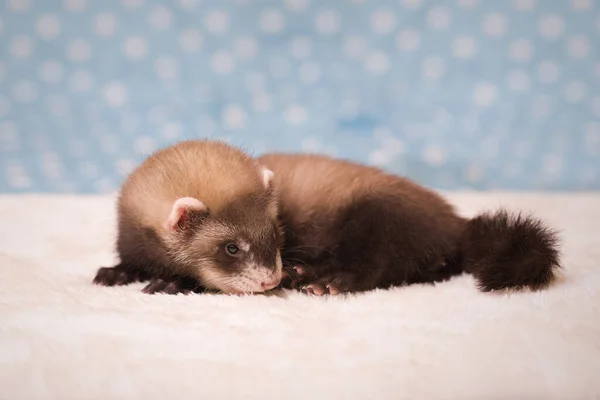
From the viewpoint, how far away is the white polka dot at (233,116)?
292 centimetres

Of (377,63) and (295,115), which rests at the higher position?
(377,63)

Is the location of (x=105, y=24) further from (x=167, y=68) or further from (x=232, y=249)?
(x=232, y=249)

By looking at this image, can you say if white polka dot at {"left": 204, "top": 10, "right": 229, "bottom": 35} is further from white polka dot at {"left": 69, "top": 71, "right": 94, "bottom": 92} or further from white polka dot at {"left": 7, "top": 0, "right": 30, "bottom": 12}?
white polka dot at {"left": 7, "top": 0, "right": 30, "bottom": 12}

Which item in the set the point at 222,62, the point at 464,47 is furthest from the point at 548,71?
the point at 222,62

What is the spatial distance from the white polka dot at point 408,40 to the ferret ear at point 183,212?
1752 millimetres

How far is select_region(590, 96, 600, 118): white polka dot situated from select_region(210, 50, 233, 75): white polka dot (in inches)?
67.3

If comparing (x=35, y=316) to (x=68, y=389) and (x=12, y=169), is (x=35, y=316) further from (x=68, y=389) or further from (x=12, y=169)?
(x=12, y=169)

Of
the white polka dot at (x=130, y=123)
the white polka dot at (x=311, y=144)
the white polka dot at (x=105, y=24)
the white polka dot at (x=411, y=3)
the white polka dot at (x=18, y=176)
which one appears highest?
the white polka dot at (x=411, y=3)

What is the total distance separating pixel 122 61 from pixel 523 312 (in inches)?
88.2

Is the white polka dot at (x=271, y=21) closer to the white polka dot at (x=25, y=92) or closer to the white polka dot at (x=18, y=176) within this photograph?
the white polka dot at (x=25, y=92)

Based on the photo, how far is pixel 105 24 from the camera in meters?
2.84

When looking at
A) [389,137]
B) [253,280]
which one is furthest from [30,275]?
[389,137]

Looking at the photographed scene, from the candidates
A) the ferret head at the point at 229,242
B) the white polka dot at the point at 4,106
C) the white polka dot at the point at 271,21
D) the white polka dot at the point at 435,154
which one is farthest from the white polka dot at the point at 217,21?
the ferret head at the point at 229,242

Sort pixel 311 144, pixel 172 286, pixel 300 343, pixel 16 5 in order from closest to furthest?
pixel 300 343, pixel 172 286, pixel 16 5, pixel 311 144
